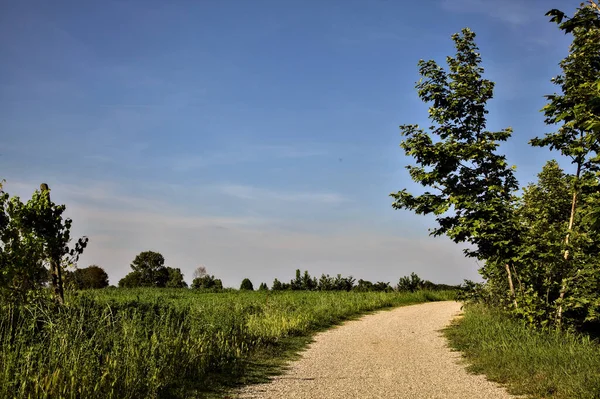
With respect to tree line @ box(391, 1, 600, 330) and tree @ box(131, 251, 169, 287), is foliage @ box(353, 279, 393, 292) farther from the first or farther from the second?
tree @ box(131, 251, 169, 287)

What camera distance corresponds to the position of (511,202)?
42.0 feet

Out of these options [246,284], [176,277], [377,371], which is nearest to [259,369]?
[377,371]

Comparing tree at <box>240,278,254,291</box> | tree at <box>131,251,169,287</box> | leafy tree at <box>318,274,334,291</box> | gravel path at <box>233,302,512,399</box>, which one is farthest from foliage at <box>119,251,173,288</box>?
gravel path at <box>233,302,512,399</box>

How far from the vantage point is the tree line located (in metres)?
11.5

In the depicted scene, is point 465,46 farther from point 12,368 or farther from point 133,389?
point 12,368

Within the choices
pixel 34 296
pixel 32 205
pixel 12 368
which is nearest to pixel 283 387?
pixel 12 368

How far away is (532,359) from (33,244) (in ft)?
35.3

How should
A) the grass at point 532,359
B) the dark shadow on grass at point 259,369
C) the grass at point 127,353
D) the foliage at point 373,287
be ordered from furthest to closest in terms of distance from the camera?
the foliage at point 373,287, the dark shadow on grass at point 259,369, the grass at point 532,359, the grass at point 127,353

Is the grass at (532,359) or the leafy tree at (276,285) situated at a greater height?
the leafy tree at (276,285)

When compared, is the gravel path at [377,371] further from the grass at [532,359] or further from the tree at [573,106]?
the tree at [573,106]

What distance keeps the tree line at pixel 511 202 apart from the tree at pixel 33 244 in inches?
379

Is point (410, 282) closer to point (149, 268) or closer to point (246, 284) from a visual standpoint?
point (246, 284)

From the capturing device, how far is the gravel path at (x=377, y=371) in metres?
7.57

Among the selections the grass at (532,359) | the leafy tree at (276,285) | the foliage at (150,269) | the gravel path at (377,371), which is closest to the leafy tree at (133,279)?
the foliage at (150,269)
